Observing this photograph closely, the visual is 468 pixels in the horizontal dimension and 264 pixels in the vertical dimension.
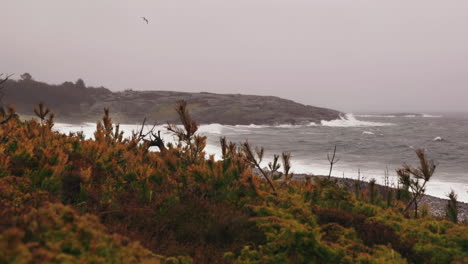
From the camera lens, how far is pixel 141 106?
82.1 metres

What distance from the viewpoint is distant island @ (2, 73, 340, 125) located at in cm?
6266

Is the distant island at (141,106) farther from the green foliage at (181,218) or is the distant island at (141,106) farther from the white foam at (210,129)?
the green foliage at (181,218)

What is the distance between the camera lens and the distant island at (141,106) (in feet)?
206

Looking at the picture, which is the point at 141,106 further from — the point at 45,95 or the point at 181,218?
the point at 181,218

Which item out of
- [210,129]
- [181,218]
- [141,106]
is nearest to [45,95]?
[141,106]

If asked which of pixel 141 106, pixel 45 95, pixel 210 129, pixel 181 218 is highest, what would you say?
pixel 45 95

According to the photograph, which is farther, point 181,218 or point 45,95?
point 45,95

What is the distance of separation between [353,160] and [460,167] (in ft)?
24.2

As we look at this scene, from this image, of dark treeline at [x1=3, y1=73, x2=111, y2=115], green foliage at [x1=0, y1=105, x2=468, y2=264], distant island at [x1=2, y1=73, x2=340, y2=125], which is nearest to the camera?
green foliage at [x1=0, y1=105, x2=468, y2=264]

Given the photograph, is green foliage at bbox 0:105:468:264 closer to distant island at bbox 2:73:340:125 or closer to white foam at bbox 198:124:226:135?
white foam at bbox 198:124:226:135

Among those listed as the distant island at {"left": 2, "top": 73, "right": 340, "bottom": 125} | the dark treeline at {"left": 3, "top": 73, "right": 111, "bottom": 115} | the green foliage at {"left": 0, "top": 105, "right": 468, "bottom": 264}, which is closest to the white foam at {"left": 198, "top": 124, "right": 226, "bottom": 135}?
the distant island at {"left": 2, "top": 73, "right": 340, "bottom": 125}

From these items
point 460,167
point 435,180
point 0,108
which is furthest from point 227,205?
point 460,167

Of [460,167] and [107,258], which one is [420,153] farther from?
[460,167]

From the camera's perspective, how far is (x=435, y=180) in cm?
1927
